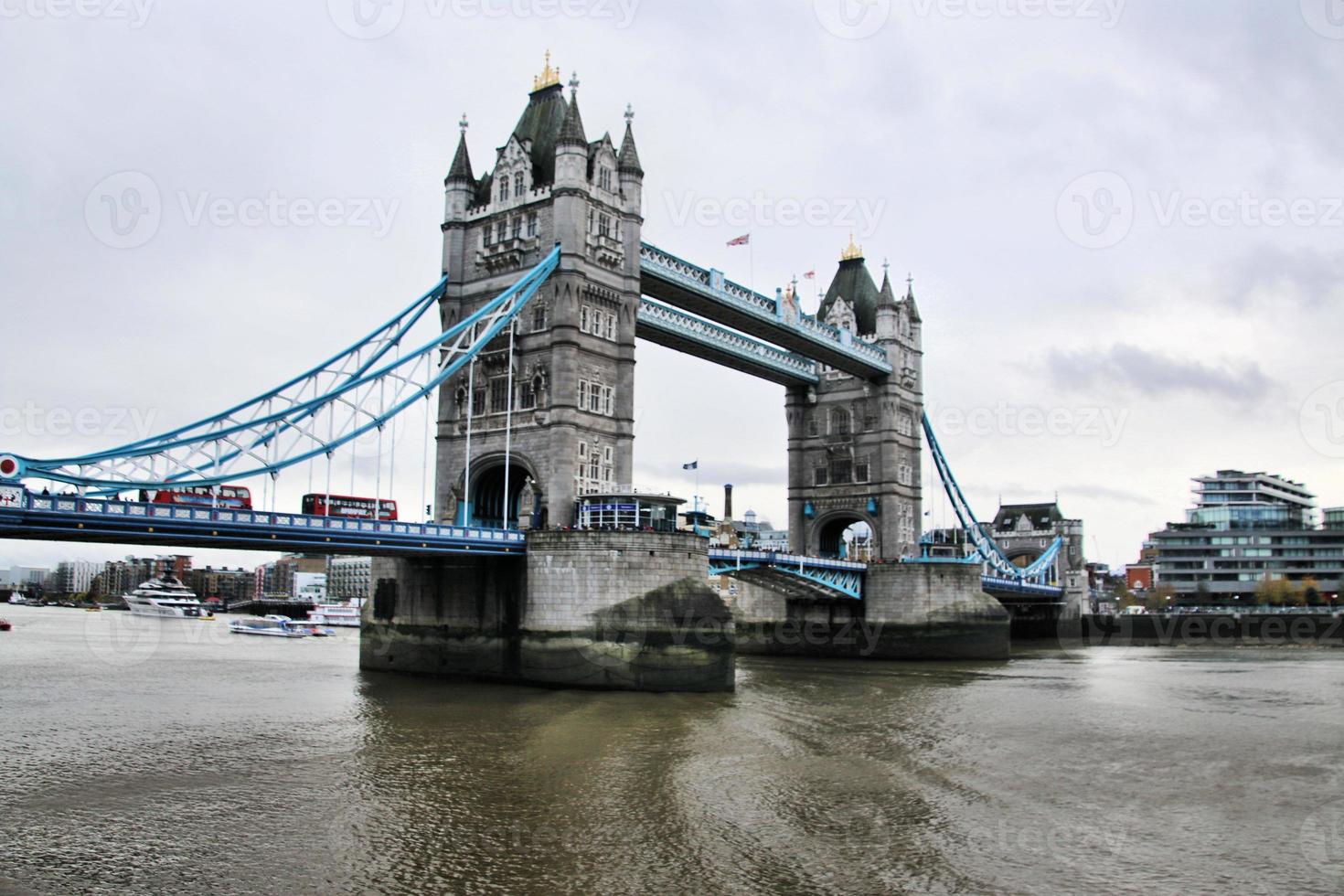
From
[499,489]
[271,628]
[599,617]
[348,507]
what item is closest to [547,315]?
[499,489]

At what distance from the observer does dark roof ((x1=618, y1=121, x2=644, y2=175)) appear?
168 feet

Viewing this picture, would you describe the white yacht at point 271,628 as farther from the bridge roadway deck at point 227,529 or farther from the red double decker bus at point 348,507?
the bridge roadway deck at point 227,529

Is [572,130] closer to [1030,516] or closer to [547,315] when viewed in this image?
[547,315]

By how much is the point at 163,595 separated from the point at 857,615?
92.2 metres

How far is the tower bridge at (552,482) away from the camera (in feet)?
123

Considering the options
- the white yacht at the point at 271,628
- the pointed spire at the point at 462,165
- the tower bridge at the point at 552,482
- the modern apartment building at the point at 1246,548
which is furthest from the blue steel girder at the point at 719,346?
the modern apartment building at the point at 1246,548

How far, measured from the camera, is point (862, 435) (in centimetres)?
7438

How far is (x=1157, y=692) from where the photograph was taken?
→ 147 feet

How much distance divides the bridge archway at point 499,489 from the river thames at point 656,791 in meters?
9.70

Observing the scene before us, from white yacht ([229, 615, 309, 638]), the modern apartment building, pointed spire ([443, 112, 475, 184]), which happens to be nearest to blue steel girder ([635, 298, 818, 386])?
pointed spire ([443, 112, 475, 184])

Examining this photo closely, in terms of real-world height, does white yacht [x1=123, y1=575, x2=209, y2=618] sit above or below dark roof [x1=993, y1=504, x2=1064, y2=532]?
below

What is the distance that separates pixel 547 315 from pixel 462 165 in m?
10.1

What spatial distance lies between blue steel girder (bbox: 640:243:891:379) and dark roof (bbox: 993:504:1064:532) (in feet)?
198

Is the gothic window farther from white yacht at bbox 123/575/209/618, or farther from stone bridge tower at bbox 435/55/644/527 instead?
white yacht at bbox 123/575/209/618
